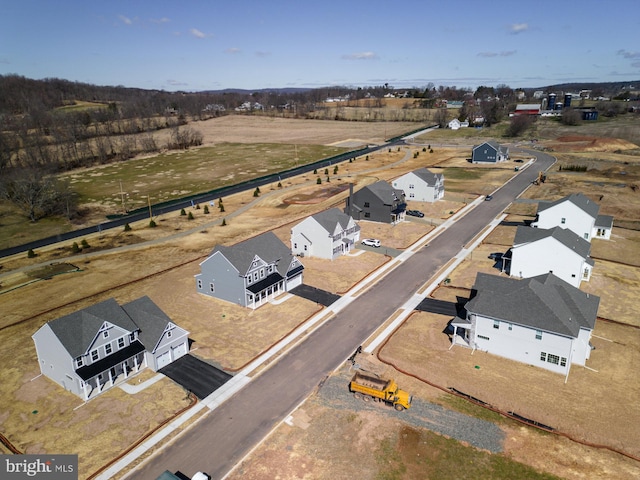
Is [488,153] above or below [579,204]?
above

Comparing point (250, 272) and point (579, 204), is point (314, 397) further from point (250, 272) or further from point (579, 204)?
point (579, 204)

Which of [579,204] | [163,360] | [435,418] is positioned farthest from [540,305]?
[579,204]

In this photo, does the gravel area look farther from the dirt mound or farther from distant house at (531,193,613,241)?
the dirt mound

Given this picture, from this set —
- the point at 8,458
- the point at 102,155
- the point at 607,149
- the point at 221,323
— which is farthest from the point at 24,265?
the point at 607,149

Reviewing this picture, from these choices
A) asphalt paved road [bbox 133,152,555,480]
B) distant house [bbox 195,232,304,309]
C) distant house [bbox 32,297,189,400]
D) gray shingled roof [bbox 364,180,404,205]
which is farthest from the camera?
gray shingled roof [bbox 364,180,404,205]

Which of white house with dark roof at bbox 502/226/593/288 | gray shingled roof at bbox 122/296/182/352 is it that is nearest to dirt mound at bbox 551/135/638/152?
white house with dark roof at bbox 502/226/593/288

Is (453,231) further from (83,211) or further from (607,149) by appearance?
(607,149)
